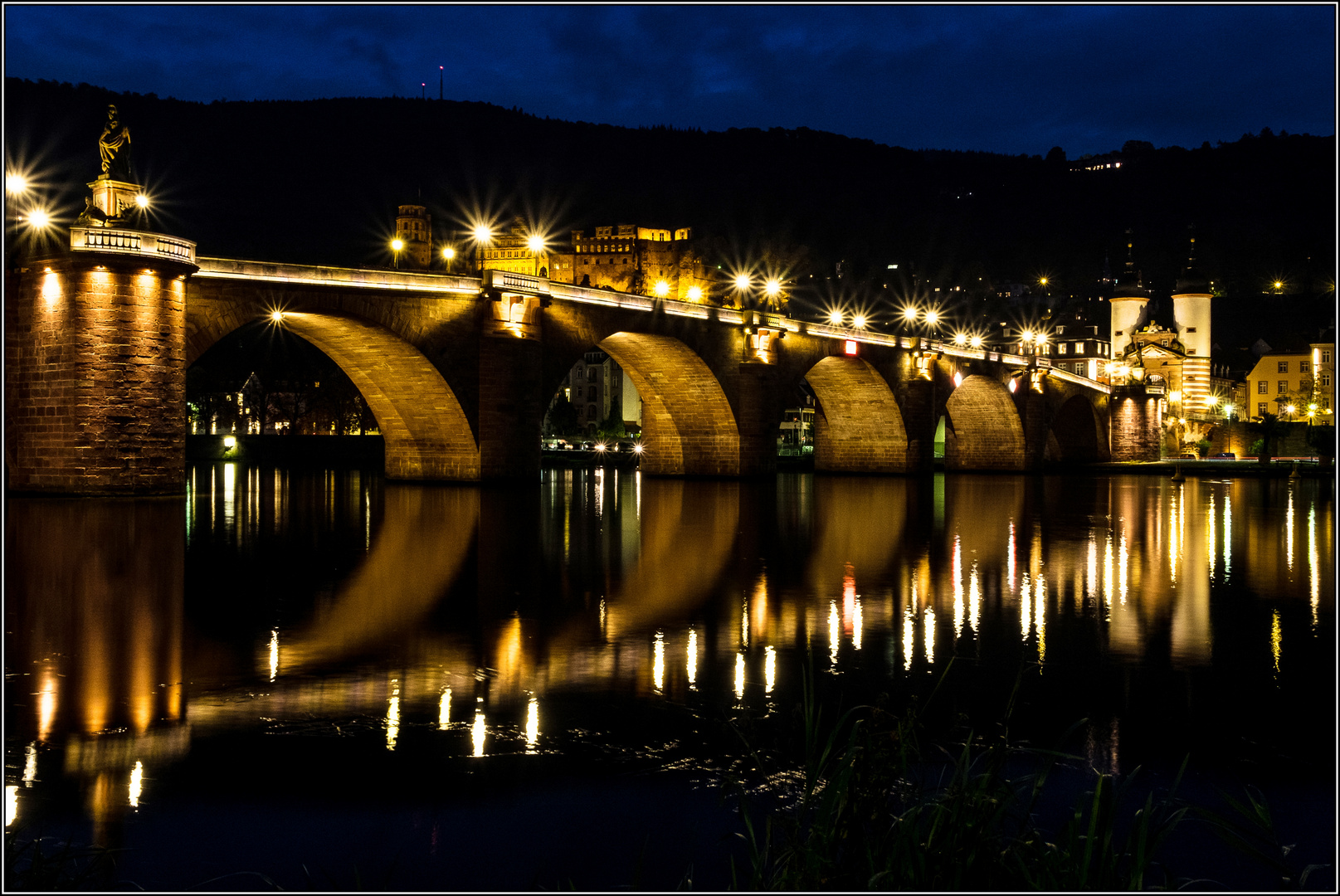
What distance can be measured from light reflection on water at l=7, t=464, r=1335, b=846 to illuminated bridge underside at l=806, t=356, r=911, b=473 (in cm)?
2916

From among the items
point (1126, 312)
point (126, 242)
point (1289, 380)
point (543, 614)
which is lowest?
point (543, 614)

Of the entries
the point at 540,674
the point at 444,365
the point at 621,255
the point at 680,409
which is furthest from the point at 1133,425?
the point at 621,255

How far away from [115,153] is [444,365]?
9.96 meters

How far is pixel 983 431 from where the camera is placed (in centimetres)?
6706

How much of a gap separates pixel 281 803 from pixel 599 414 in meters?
102

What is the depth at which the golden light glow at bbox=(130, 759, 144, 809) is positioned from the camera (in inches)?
220

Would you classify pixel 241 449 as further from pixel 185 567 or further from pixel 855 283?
pixel 855 283

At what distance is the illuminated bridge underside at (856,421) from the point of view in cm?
5353

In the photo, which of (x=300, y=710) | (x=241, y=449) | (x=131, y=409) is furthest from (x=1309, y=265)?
(x=300, y=710)

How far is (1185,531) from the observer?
73.8 feet

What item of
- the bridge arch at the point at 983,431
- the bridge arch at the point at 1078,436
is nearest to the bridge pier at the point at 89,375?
the bridge arch at the point at 983,431

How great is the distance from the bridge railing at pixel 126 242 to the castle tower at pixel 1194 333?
259 feet

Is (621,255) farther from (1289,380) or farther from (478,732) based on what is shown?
(478,732)

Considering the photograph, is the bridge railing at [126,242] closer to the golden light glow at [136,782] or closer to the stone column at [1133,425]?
the golden light glow at [136,782]
